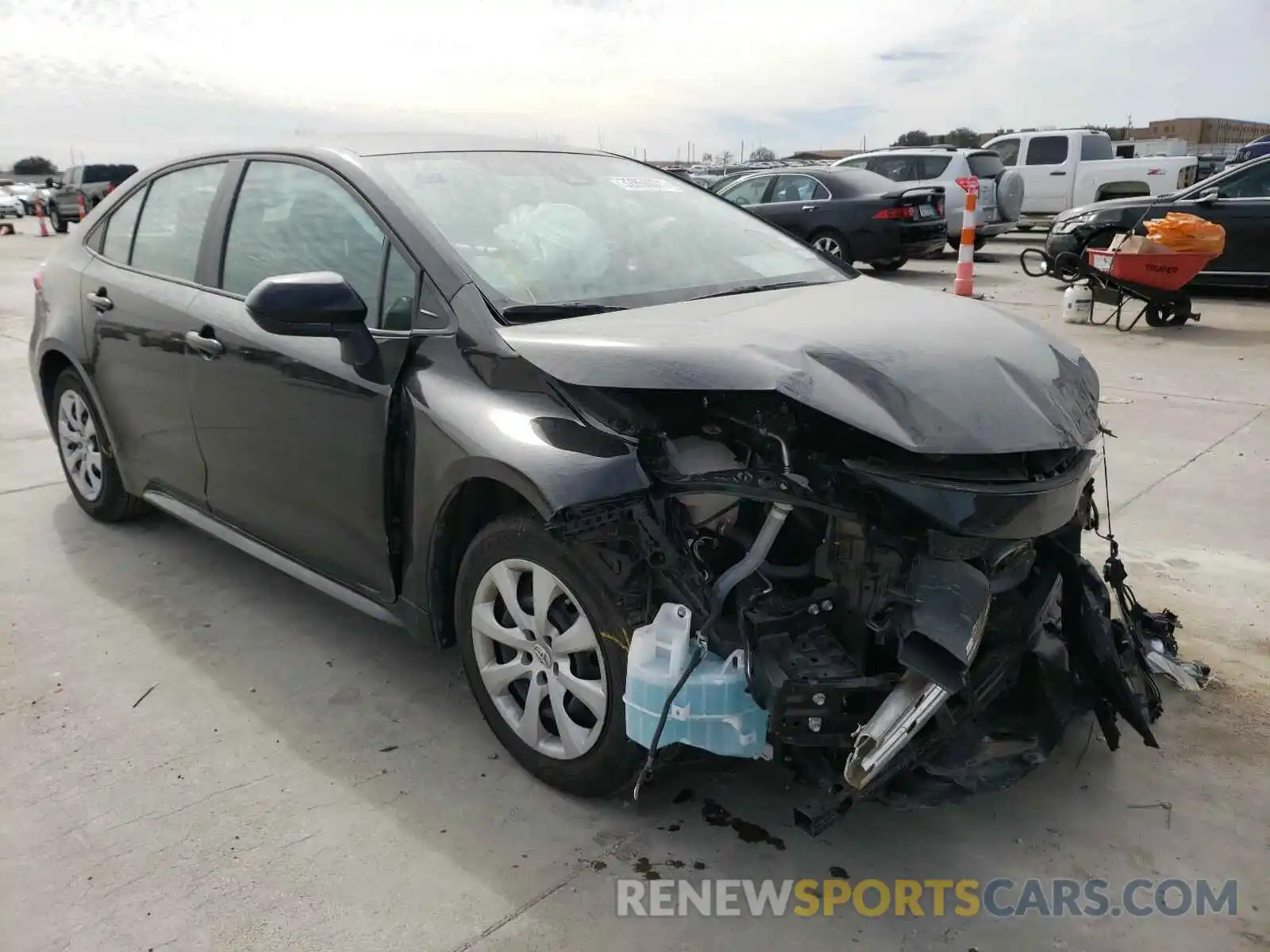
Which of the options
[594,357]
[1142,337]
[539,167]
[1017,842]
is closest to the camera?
[594,357]

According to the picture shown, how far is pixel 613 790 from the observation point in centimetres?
245

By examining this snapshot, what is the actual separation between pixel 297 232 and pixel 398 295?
62 cm

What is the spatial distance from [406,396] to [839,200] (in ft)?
36.6

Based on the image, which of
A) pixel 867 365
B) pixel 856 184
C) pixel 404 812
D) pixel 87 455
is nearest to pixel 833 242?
pixel 856 184

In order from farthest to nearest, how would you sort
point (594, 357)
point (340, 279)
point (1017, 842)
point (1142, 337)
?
point (1142, 337) < point (340, 279) < point (1017, 842) < point (594, 357)

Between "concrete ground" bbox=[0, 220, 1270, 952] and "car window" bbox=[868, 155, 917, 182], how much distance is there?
12.6 meters

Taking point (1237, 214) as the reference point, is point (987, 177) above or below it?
above

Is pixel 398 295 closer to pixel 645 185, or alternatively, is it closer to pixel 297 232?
pixel 297 232

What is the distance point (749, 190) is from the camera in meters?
14.0

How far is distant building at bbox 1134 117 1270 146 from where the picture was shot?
139 ft

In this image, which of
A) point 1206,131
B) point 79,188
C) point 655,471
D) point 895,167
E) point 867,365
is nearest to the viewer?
→ point 867,365

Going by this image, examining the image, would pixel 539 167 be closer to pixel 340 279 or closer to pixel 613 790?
pixel 340 279

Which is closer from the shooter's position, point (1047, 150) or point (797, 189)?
point (797, 189)

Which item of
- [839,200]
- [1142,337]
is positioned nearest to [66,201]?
[839,200]
